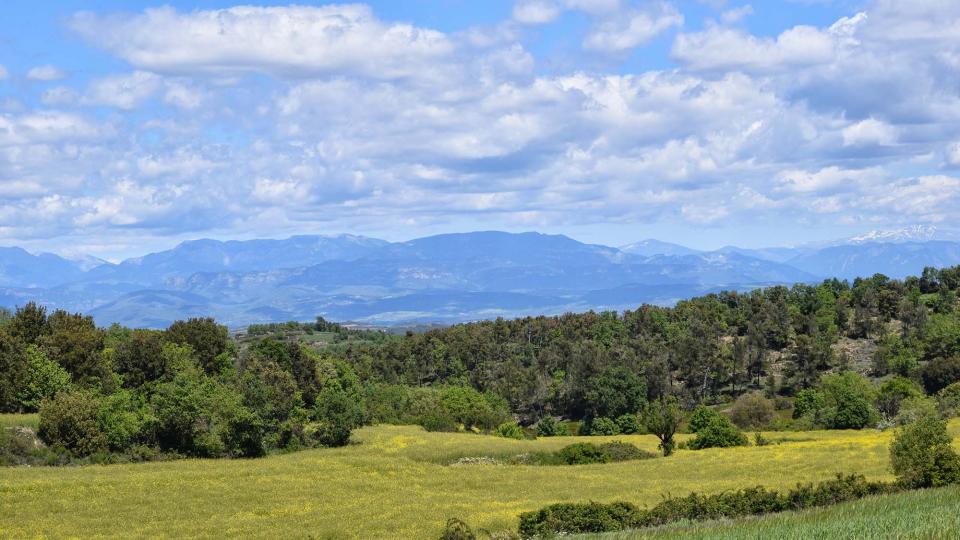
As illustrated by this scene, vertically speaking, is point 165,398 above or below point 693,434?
above

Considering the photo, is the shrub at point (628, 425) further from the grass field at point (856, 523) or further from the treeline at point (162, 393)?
the grass field at point (856, 523)

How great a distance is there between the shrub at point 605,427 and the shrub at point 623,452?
45.4 m

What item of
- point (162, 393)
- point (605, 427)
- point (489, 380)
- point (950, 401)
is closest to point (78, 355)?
point (162, 393)

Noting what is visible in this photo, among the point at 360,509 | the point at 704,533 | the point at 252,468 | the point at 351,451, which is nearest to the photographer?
the point at 704,533

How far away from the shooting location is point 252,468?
2790 inches

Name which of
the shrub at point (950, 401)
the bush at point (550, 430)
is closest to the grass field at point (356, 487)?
the shrub at point (950, 401)

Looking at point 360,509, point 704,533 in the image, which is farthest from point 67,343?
point 704,533

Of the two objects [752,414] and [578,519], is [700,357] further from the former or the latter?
[578,519]

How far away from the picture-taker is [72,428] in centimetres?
7844

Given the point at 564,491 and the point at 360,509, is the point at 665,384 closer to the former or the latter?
the point at 564,491

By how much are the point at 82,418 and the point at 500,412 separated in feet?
247

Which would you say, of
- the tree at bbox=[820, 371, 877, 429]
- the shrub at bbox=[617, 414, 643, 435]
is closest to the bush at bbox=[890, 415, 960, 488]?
the tree at bbox=[820, 371, 877, 429]

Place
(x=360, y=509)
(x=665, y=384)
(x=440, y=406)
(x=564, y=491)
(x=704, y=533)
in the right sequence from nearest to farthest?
(x=704, y=533), (x=360, y=509), (x=564, y=491), (x=440, y=406), (x=665, y=384)

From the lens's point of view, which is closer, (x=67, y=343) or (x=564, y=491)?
(x=564, y=491)
